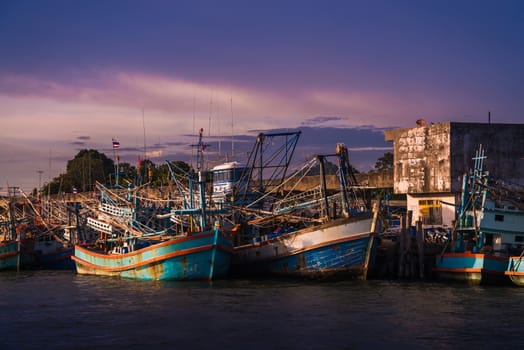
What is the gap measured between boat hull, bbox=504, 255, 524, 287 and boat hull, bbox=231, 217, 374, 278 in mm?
6611

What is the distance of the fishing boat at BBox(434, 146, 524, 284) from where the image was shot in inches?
1367

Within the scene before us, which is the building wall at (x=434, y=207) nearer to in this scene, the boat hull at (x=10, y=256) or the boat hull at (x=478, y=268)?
the boat hull at (x=478, y=268)

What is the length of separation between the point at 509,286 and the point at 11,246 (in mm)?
34442

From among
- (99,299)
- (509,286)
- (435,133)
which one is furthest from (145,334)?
(435,133)

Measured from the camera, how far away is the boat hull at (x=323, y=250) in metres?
34.5

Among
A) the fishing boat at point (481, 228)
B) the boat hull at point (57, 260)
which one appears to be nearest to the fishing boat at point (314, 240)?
the fishing boat at point (481, 228)

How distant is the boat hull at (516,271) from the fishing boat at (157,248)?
545 inches

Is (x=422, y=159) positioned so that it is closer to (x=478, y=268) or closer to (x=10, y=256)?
(x=478, y=268)

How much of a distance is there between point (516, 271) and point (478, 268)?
69.2 inches

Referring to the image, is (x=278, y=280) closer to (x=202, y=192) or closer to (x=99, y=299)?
(x=202, y=192)

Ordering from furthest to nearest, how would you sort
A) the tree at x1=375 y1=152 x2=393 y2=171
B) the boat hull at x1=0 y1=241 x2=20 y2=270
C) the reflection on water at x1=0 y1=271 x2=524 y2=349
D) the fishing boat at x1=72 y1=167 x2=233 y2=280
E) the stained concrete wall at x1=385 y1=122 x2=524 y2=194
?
1. the tree at x1=375 y1=152 x2=393 y2=171
2. the boat hull at x1=0 y1=241 x2=20 y2=270
3. the stained concrete wall at x1=385 y1=122 x2=524 y2=194
4. the fishing boat at x1=72 y1=167 x2=233 y2=280
5. the reflection on water at x1=0 y1=271 x2=524 y2=349

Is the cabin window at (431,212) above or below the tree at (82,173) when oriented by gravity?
below

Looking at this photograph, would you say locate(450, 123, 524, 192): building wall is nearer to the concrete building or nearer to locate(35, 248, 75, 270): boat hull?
the concrete building

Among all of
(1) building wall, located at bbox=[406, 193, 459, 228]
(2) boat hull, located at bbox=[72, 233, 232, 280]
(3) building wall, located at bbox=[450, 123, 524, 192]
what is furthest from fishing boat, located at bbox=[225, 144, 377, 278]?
(3) building wall, located at bbox=[450, 123, 524, 192]
